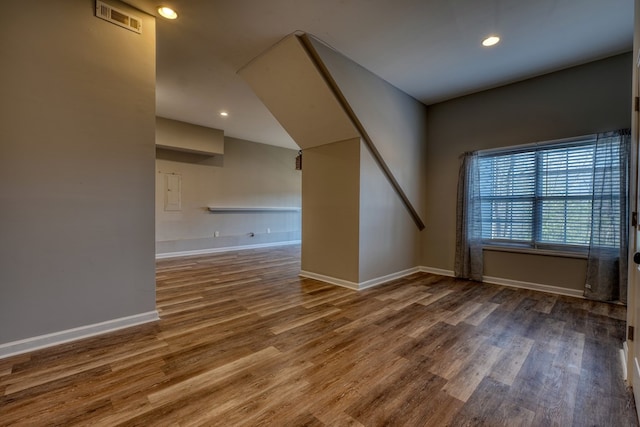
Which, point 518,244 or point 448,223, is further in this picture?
point 448,223

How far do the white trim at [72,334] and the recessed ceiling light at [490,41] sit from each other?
13.8 ft

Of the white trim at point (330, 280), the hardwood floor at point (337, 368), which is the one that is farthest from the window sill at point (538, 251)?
the white trim at point (330, 280)

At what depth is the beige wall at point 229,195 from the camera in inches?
226

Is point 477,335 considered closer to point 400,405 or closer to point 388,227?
point 400,405

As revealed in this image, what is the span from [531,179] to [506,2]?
2314 mm

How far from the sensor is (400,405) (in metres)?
1.48

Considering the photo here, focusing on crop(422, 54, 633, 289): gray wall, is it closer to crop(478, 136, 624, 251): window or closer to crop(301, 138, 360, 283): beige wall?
crop(478, 136, 624, 251): window

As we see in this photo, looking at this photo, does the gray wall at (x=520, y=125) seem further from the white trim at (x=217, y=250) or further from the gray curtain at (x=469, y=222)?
the white trim at (x=217, y=250)

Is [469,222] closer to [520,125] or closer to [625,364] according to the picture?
[520,125]

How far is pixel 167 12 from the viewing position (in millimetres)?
2416

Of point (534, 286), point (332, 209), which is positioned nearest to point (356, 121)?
point (332, 209)

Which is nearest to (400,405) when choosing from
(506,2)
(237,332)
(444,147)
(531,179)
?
(237,332)

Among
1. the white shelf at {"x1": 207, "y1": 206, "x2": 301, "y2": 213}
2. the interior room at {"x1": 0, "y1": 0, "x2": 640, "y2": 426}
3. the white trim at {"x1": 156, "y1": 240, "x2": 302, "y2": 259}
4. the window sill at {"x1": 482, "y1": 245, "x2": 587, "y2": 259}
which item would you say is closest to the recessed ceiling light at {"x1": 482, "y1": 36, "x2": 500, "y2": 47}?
the interior room at {"x1": 0, "y1": 0, "x2": 640, "y2": 426}

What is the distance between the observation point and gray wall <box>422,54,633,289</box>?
10.3ft
